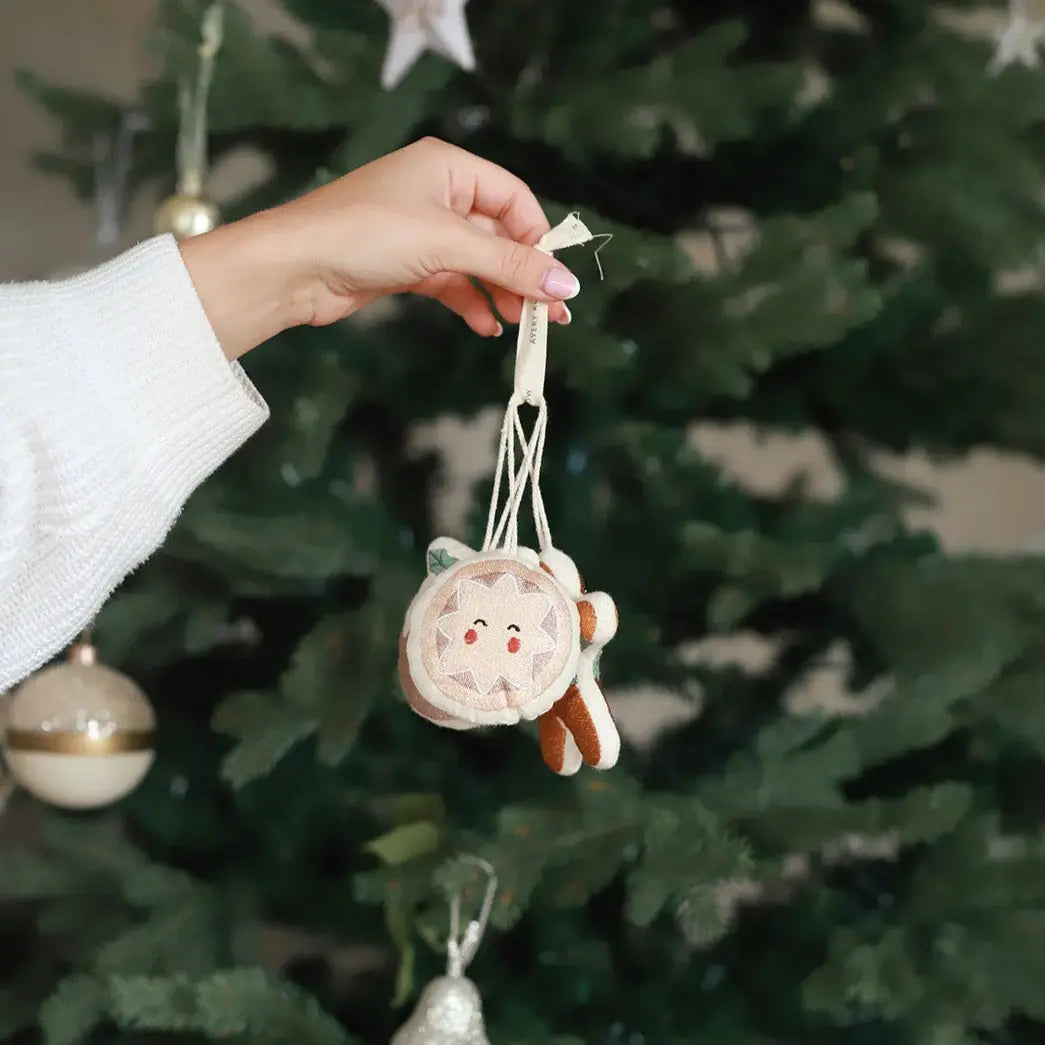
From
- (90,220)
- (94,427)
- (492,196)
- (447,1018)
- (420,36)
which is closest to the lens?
(94,427)

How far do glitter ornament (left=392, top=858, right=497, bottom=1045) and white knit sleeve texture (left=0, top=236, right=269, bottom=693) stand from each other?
0.33 metres

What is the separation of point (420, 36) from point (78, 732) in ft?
1.82

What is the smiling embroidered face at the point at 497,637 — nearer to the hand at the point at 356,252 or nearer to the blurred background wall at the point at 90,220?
the hand at the point at 356,252

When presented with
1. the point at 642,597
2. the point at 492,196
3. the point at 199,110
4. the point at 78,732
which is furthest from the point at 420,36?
the point at 78,732

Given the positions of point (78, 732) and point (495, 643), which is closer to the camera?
point (495, 643)

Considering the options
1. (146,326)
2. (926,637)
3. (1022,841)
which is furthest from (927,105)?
(146,326)

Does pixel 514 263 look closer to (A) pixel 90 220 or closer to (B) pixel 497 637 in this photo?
(B) pixel 497 637

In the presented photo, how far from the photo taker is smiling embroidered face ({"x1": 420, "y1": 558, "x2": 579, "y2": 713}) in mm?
519

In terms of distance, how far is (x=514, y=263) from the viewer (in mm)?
546

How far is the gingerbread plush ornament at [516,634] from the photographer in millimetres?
520

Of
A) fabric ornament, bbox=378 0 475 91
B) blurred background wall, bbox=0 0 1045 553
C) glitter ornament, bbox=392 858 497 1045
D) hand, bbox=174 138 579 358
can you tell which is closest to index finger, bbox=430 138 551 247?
hand, bbox=174 138 579 358

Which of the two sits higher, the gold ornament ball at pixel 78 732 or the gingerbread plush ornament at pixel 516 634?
the gingerbread plush ornament at pixel 516 634

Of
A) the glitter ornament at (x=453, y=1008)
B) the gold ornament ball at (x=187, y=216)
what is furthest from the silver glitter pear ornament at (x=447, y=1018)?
the gold ornament ball at (x=187, y=216)

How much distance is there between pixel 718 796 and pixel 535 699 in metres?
0.27
